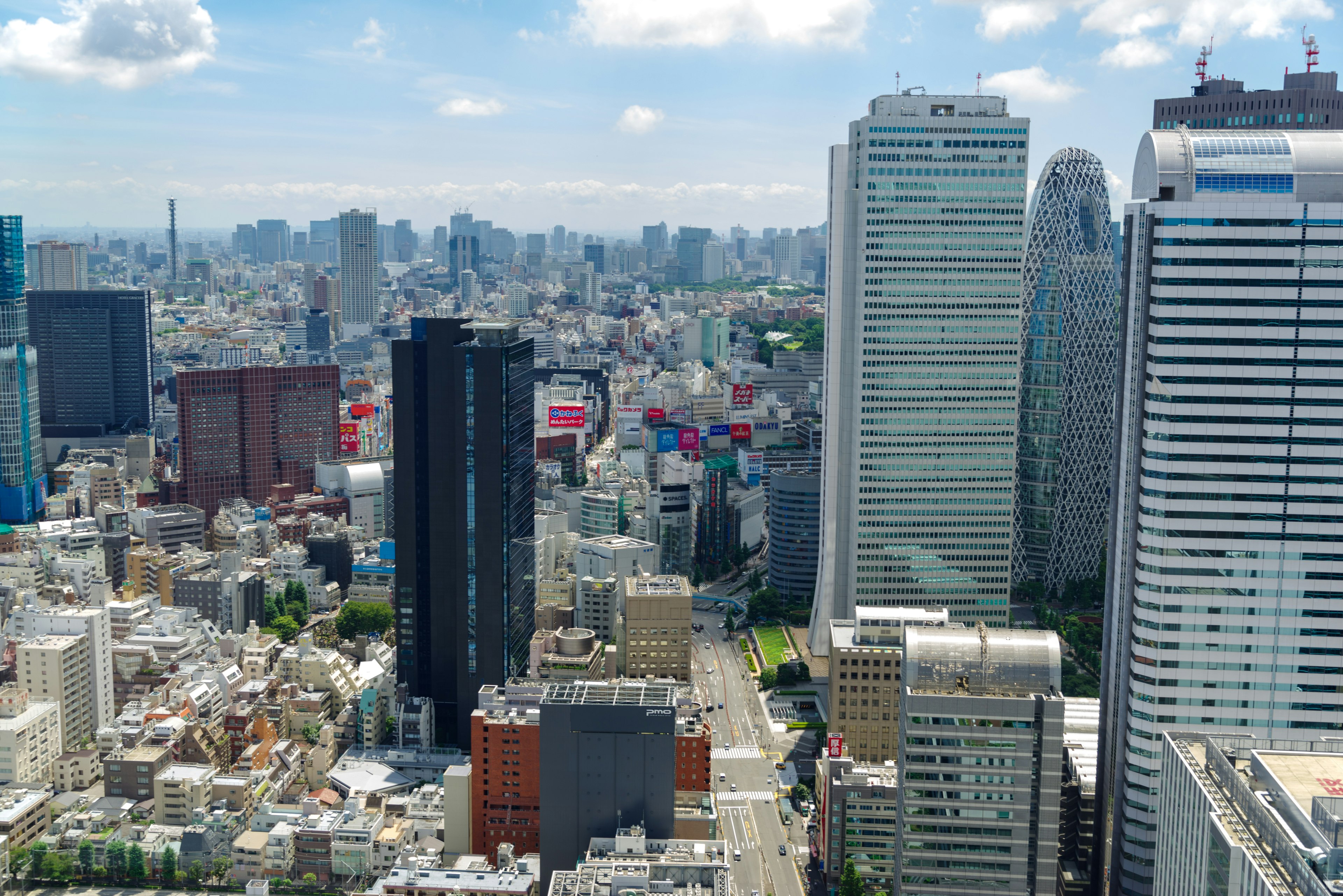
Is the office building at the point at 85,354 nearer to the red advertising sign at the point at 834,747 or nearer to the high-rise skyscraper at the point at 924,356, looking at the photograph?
the high-rise skyscraper at the point at 924,356

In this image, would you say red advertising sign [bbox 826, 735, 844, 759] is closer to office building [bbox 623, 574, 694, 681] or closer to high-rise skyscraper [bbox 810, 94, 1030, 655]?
office building [bbox 623, 574, 694, 681]

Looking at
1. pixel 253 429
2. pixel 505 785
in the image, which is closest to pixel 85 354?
pixel 253 429

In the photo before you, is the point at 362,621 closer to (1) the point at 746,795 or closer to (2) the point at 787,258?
(1) the point at 746,795

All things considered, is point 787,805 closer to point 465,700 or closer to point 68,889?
point 465,700

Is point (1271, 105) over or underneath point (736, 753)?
over

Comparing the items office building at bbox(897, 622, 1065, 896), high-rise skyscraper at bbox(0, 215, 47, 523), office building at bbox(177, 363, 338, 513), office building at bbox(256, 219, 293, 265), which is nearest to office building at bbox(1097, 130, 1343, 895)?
office building at bbox(897, 622, 1065, 896)

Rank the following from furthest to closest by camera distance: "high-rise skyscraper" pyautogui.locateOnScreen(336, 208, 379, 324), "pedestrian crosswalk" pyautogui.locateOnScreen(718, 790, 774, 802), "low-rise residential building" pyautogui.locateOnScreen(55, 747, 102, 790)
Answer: "high-rise skyscraper" pyautogui.locateOnScreen(336, 208, 379, 324) < "low-rise residential building" pyautogui.locateOnScreen(55, 747, 102, 790) < "pedestrian crosswalk" pyautogui.locateOnScreen(718, 790, 774, 802)
